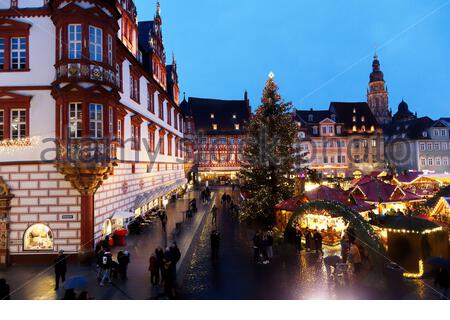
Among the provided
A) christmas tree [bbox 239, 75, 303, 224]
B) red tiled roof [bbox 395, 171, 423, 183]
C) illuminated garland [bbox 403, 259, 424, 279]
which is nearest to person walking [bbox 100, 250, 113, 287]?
illuminated garland [bbox 403, 259, 424, 279]

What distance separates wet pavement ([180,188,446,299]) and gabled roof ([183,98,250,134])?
51256 mm

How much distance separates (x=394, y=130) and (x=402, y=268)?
63.1 metres

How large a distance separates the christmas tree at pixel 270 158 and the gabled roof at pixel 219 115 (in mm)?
42217

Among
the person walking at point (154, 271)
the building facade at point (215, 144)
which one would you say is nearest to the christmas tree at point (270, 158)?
the person walking at point (154, 271)

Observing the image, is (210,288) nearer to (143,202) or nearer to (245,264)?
(245,264)

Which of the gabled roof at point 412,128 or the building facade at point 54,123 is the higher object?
the gabled roof at point 412,128

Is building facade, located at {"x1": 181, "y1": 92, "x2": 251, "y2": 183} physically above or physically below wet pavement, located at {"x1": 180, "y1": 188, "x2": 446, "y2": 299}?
above

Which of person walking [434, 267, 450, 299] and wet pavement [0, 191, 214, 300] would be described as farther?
wet pavement [0, 191, 214, 300]

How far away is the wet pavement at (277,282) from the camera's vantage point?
10883 millimetres

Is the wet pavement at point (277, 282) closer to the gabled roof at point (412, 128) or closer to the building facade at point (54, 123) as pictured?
the building facade at point (54, 123)

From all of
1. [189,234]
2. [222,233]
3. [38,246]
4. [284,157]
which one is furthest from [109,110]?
[284,157]

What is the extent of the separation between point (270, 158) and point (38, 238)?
48.3 ft

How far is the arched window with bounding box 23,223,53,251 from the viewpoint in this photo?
15195mm

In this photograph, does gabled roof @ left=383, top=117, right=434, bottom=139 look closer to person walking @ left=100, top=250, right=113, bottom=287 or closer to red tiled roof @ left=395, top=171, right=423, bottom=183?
red tiled roof @ left=395, top=171, right=423, bottom=183
